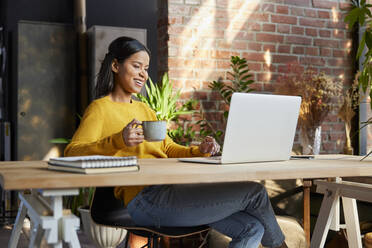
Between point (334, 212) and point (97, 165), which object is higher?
point (97, 165)

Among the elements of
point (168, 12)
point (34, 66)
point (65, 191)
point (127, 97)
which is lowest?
point (65, 191)

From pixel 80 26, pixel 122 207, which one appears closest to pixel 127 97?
pixel 122 207

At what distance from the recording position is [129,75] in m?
2.20

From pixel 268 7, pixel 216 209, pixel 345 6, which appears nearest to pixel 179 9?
pixel 268 7

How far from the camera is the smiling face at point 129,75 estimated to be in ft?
7.23

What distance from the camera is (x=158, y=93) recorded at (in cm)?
362

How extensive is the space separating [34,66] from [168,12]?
1.64 metres

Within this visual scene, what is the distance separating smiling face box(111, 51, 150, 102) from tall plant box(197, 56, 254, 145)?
164cm

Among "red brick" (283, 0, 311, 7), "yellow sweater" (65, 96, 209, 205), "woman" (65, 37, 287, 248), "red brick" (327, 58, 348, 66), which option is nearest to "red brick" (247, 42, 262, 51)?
"red brick" (283, 0, 311, 7)

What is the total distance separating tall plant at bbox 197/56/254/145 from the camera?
12.6ft

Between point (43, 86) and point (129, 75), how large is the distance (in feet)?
9.09

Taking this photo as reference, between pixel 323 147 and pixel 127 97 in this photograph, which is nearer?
pixel 127 97

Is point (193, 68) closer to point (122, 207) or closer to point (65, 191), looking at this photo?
point (122, 207)

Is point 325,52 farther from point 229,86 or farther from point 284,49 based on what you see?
point 229,86
